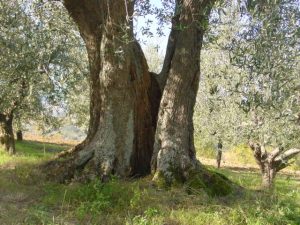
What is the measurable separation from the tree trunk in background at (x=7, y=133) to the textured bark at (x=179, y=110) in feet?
47.5

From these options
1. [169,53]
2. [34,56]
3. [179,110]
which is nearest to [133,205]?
[179,110]

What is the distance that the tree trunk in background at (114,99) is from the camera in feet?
31.1

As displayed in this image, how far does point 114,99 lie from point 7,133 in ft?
48.9

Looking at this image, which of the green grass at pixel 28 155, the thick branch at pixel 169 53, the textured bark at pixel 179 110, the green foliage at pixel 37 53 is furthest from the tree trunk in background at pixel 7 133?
the textured bark at pixel 179 110

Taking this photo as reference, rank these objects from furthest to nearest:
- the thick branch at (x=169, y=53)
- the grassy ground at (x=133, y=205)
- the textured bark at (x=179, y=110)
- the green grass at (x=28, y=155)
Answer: the green grass at (x=28, y=155)
the thick branch at (x=169, y=53)
the textured bark at (x=179, y=110)
the grassy ground at (x=133, y=205)

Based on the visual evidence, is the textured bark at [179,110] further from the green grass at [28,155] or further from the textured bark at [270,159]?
the textured bark at [270,159]

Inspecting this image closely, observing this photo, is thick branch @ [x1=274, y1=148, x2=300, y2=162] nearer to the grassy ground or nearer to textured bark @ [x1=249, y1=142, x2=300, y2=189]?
textured bark @ [x1=249, y1=142, x2=300, y2=189]

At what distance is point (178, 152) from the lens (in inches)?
377

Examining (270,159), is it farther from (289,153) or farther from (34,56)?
(34,56)

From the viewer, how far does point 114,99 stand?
984cm

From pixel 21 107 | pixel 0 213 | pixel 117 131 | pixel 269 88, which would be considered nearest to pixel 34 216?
pixel 0 213

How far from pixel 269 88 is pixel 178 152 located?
8.19 ft

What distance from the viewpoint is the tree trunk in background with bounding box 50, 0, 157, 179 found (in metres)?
9.47

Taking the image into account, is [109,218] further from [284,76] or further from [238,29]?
Result: [238,29]
